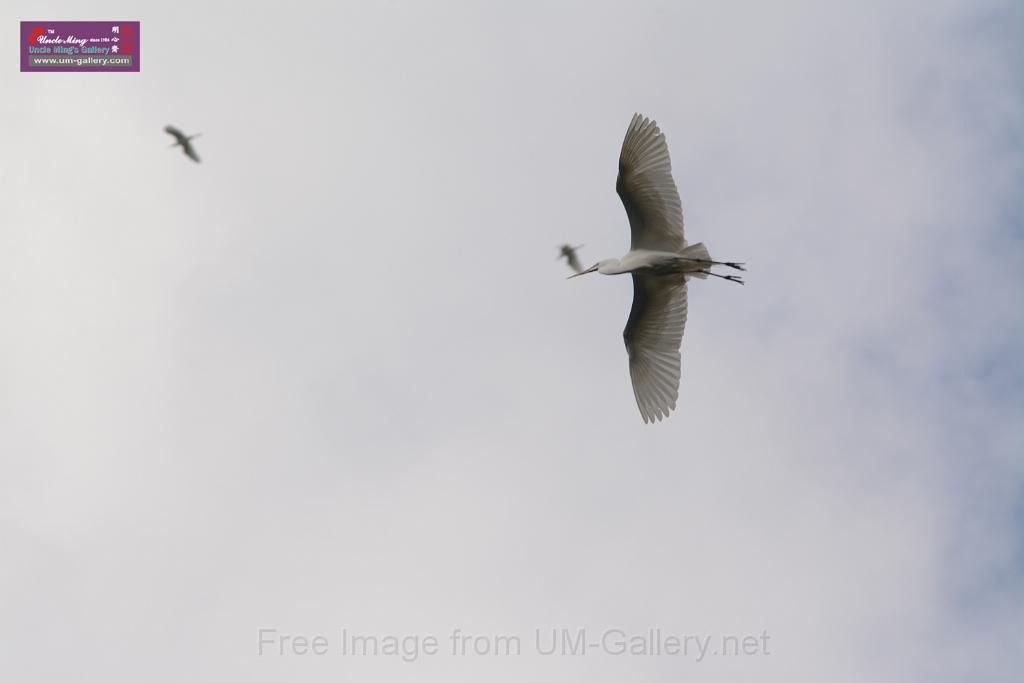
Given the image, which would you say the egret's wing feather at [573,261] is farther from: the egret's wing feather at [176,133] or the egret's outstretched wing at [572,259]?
the egret's wing feather at [176,133]

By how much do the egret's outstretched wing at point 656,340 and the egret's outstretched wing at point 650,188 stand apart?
0.92 meters

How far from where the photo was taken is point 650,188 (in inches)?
814

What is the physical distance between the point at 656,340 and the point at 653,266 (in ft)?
5.34

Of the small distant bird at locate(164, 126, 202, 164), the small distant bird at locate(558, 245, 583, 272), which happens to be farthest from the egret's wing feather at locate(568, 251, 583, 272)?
the small distant bird at locate(164, 126, 202, 164)

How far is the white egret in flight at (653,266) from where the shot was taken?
20.5m

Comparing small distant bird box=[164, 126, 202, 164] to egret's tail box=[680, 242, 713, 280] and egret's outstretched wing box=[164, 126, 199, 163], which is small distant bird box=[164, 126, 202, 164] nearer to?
egret's outstretched wing box=[164, 126, 199, 163]

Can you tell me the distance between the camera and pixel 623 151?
67.5 ft

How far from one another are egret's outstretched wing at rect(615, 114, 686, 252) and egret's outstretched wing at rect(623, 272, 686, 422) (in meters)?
0.92

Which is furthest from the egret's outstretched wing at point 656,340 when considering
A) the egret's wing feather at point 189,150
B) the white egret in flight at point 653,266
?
the egret's wing feather at point 189,150

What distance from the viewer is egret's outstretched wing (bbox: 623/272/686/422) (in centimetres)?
2170

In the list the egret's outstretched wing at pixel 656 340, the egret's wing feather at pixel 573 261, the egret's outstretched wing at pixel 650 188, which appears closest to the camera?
the egret's outstretched wing at pixel 650 188

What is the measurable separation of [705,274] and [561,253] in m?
4.02

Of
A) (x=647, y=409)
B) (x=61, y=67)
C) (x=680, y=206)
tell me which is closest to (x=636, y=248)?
(x=680, y=206)

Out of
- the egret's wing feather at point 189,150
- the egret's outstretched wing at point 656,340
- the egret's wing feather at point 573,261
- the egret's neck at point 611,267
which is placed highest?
the egret's wing feather at point 189,150
